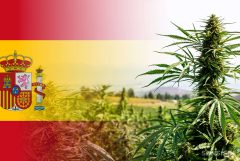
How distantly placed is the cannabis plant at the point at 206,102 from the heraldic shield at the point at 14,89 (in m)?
2.44

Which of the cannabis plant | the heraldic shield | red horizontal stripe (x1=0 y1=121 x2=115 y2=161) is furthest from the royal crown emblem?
the cannabis plant

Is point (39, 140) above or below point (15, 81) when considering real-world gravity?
below

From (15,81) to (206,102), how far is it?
288 cm

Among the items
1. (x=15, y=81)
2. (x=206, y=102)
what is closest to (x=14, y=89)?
(x=15, y=81)

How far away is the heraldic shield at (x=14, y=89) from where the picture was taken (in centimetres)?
475

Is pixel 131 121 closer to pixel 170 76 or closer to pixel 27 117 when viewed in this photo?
pixel 27 117

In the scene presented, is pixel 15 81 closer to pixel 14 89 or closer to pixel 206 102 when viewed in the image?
pixel 14 89

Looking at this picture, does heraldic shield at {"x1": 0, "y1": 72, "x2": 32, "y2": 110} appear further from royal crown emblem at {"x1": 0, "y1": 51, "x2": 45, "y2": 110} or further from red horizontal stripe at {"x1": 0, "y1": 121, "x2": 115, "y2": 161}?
red horizontal stripe at {"x1": 0, "y1": 121, "x2": 115, "y2": 161}

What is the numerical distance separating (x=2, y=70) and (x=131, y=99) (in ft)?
6.71

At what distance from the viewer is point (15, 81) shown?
4914mm

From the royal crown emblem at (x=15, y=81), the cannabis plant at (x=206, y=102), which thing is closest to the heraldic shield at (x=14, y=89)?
the royal crown emblem at (x=15, y=81)

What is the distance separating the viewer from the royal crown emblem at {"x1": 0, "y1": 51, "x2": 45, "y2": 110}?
15.6 feet

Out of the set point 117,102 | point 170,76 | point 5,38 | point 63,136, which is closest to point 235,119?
point 170,76

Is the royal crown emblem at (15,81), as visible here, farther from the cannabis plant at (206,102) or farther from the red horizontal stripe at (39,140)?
the cannabis plant at (206,102)
